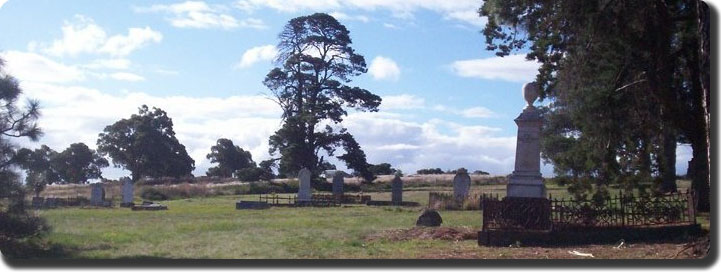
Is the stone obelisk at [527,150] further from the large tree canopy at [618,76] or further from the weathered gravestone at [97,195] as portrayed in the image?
the weathered gravestone at [97,195]

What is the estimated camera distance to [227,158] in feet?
64.0

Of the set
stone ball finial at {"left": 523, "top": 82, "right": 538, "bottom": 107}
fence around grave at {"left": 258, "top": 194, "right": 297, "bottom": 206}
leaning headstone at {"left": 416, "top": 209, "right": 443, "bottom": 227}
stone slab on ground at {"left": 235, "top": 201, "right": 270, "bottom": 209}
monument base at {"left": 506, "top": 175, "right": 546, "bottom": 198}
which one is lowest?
leaning headstone at {"left": 416, "top": 209, "right": 443, "bottom": 227}

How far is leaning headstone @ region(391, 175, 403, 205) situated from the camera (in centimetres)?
2324

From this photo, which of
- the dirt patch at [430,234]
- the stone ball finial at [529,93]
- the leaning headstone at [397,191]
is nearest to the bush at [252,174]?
the leaning headstone at [397,191]

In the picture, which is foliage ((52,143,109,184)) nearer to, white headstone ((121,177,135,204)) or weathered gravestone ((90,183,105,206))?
white headstone ((121,177,135,204))

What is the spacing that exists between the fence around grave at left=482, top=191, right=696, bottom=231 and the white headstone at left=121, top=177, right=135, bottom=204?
15856mm

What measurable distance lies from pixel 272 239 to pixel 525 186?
15.0 feet

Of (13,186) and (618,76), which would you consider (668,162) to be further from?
(13,186)

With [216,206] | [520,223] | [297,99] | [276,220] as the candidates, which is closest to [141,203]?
[216,206]

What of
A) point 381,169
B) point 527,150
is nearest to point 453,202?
point 381,169

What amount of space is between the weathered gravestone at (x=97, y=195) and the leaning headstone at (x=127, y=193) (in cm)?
147

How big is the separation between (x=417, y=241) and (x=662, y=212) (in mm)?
4269

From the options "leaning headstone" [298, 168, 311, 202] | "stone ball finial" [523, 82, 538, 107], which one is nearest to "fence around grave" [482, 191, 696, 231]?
"stone ball finial" [523, 82, 538, 107]

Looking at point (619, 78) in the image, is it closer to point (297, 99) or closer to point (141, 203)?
point (297, 99)
